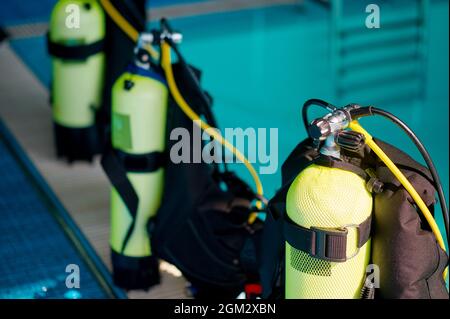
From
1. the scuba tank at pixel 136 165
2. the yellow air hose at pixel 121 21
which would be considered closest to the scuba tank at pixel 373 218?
the scuba tank at pixel 136 165

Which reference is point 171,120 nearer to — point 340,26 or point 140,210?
point 140,210

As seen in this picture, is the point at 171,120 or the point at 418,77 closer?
the point at 171,120

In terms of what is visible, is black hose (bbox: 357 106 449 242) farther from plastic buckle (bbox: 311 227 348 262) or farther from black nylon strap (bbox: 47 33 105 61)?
black nylon strap (bbox: 47 33 105 61)

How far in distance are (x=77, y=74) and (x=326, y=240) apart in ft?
7.05

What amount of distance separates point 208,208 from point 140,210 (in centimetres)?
27

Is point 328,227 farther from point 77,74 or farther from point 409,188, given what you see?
point 77,74

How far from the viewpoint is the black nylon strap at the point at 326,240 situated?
8.81 feet

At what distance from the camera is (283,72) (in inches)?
234

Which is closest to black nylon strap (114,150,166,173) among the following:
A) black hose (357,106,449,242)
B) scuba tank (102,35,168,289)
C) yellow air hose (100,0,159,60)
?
scuba tank (102,35,168,289)

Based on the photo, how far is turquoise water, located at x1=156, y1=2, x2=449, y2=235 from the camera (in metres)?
5.26

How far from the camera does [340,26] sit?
6.14 meters

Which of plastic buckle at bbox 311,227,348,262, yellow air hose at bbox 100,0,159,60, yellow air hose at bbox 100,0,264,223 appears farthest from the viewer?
yellow air hose at bbox 100,0,159,60
